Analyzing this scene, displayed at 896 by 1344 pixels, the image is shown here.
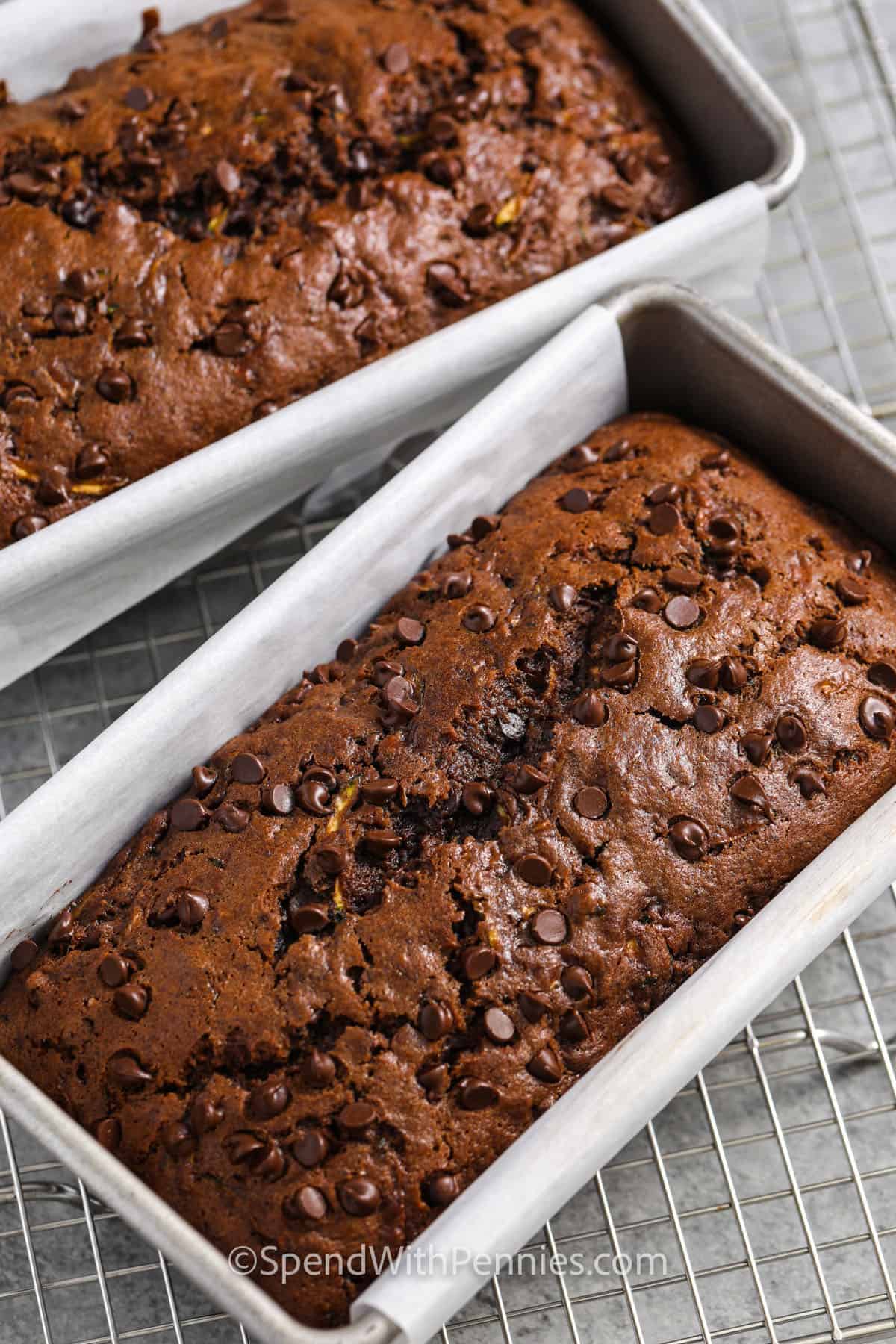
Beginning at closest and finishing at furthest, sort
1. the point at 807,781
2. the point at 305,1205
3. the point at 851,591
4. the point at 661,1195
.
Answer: the point at 305,1205 < the point at 807,781 < the point at 851,591 < the point at 661,1195

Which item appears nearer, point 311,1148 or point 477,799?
point 311,1148

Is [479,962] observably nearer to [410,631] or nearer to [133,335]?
[410,631]

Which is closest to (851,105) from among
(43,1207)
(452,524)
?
(452,524)

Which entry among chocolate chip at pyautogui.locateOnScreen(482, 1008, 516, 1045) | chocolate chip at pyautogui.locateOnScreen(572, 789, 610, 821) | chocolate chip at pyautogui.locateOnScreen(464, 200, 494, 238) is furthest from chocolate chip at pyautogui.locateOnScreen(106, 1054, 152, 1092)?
chocolate chip at pyautogui.locateOnScreen(464, 200, 494, 238)

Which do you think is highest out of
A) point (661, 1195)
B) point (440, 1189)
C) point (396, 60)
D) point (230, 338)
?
point (396, 60)

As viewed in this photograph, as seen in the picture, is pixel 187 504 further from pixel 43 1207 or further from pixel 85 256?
pixel 43 1207

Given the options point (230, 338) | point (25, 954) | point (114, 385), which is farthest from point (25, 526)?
point (25, 954)

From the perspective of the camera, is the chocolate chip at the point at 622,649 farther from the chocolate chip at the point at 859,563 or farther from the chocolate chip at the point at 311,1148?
the chocolate chip at the point at 311,1148

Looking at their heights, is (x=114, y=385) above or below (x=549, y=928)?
above
